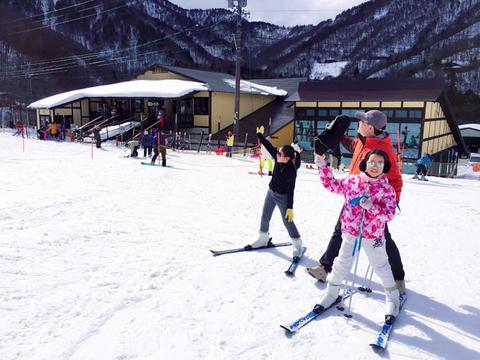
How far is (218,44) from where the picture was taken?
11806 centimetres

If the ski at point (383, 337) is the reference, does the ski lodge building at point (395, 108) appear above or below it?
above

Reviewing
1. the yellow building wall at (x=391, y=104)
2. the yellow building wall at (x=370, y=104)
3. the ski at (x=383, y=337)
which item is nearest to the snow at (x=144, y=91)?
the yellow building wall at (x=370, y=104)

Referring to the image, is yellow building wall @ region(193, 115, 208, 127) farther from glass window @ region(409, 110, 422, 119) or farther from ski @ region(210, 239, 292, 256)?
ski @ region(210, 239, 292, 256)

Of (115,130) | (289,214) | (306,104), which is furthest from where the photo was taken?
(115,130)

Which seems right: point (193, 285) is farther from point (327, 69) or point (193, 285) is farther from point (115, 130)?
point (327, 69)

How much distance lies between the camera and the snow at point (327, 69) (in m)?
92.8

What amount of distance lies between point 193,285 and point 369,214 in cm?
188

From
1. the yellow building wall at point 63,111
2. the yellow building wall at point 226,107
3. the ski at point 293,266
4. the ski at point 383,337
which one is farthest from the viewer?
the yellow building wall at point 63,111

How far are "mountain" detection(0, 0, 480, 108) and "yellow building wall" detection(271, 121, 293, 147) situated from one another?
37194 mm

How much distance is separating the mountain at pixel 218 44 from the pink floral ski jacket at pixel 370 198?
5562 cm

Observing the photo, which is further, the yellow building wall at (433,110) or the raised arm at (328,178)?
the yellow building wall at (433,110)

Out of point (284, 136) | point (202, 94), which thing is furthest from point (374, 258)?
point (202, 94)

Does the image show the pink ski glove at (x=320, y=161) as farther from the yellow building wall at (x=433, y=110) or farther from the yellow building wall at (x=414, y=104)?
the yellow building wall at (x=433, y=110)

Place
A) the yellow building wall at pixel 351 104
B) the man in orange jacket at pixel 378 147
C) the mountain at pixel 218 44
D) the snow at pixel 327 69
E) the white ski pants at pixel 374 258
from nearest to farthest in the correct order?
1. the white ski pants at pixel 374 258
2. the man in orange jacket at pixel 378 147
3. the yellow building wall at pixel 351 104
4. the mountain at pixel 218 44
5. the snow at pixel 327 69
